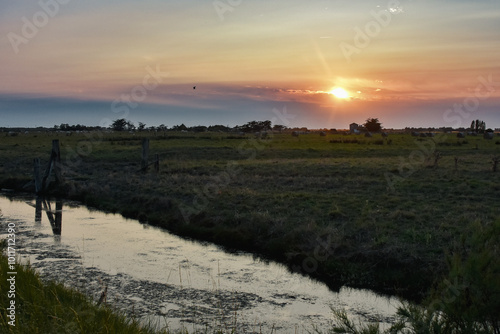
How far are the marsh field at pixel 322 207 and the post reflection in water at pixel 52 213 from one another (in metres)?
1.60

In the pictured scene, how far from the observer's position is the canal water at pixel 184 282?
11422mm

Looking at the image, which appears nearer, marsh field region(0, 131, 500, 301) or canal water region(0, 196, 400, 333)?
canal water region(0, 196, 400, 333)

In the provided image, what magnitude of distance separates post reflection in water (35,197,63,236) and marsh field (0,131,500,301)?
5.25 ft

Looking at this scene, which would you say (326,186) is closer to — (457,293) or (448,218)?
(448,218)

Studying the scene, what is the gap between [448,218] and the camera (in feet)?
58.2

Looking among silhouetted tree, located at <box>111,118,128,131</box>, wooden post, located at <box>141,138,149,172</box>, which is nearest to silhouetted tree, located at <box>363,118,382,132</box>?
silhouetted tree, located at <box>111,118,128,131</box>

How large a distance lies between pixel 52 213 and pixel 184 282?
12675 mm

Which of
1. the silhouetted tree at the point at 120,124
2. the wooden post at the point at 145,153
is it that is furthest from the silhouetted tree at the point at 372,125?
the wooden post at the point at 145,153

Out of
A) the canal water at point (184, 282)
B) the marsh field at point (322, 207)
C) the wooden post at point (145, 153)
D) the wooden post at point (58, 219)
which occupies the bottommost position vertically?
the canal water at point (184, 282)

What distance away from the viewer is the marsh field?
48.5 ft

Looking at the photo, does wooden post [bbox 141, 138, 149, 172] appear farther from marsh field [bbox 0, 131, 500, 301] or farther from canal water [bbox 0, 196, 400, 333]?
canal water [bbox 0, 196, 400, 333]

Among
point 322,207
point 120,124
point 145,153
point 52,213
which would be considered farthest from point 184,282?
point 120,124

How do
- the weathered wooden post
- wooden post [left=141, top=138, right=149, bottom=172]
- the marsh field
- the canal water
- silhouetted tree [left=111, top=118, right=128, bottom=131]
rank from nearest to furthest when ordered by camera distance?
1. the canal water
2. the marsh field
3. the weathered wooden post
4. wooden post [left=141, top=138, right=149, bottom=172]
5. silhouetted tree [left=111, top=118, right=128, bottom=131]

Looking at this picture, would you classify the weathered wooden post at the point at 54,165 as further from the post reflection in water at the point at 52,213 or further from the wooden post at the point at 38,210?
the post reflection in water at the point at 52,213
